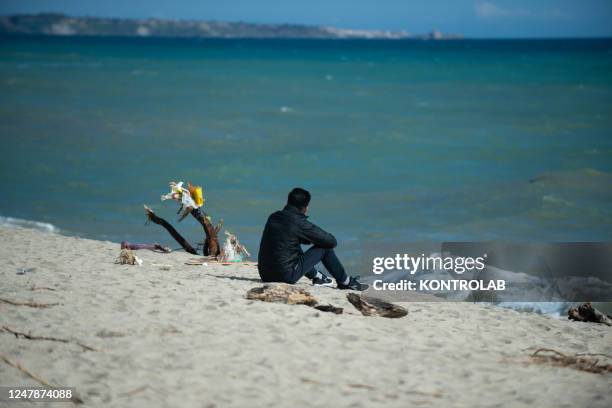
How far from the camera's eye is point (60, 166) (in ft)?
76.8

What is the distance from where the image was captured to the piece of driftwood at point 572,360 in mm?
7031

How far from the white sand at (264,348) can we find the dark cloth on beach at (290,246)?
295 mm

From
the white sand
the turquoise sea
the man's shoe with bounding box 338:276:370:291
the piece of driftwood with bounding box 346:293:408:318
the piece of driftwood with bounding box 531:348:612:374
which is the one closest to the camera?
the white sand

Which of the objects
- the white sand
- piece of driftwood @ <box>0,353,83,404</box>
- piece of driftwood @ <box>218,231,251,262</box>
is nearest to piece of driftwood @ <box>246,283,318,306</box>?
the white sand

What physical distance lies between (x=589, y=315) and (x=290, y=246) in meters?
3.03

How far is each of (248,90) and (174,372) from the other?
48.2 meters

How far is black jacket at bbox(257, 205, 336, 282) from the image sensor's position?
8.94m

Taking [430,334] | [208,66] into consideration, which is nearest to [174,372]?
[430,334]

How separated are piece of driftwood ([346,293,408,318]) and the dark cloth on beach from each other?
88 cm

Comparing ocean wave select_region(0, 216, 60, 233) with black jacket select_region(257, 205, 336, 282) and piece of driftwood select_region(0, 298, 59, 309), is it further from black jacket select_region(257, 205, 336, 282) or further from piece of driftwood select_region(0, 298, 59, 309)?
piece of driftwood select_region(0, 298, 59, 309)

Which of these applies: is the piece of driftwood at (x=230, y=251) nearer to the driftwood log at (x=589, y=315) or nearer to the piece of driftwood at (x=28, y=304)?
the piece of driftwood at (x=28, y=304)

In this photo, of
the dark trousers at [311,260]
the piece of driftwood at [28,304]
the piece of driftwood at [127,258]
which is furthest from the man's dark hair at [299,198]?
the piece of driftwood at [28,304]

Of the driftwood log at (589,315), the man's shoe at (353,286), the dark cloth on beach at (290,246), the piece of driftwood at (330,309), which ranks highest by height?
the dark cloth on beach at (290,246)

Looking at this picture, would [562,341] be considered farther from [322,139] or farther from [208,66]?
[208,66]
